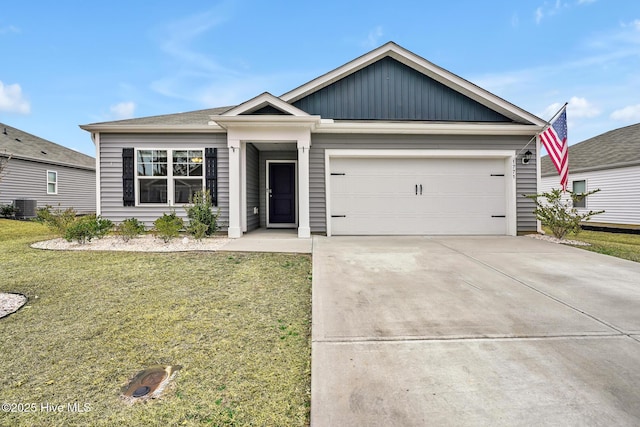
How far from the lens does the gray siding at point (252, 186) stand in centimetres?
846

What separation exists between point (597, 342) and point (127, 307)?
4.21 m

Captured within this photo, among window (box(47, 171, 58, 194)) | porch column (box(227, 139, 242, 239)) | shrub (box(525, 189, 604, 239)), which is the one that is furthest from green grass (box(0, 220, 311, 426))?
window (box(47, 171, 58, 194))

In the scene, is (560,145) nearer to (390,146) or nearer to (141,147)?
(390,146)

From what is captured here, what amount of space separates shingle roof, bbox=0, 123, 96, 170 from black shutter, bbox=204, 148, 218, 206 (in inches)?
403

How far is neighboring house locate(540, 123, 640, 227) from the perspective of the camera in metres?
12.3

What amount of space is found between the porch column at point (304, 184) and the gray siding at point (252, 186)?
1.72m

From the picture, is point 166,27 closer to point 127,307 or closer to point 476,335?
point 127,307

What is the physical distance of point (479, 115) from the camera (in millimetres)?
8594

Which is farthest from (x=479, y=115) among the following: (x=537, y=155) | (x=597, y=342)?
(x=597, y=342)

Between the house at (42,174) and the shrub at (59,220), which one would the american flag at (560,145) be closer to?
the shrub at (59,220)

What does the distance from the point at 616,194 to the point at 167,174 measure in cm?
1662

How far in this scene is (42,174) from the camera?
15086 mm

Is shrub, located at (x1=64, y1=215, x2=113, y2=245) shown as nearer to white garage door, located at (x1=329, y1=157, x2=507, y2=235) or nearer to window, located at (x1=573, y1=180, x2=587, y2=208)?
white garage door, located at (x1=329, y1=157, x2=507, y2=235)

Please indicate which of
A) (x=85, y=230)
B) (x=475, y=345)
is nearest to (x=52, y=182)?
(x=85, y=230)
